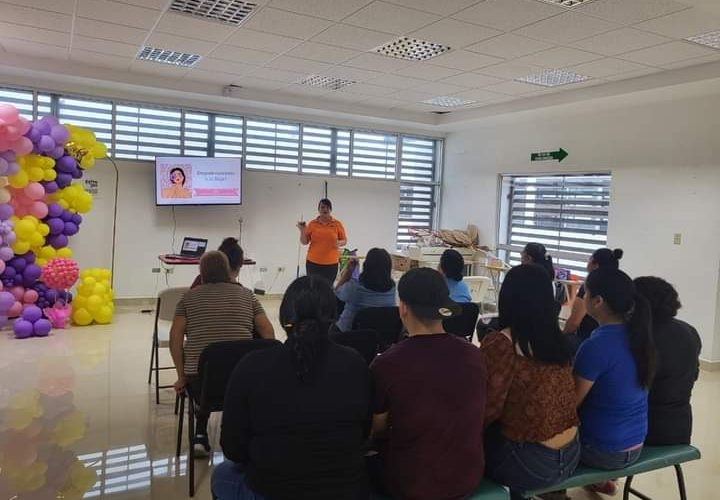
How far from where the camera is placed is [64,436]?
11.0 feet

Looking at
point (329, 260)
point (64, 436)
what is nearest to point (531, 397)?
point (64, 436)

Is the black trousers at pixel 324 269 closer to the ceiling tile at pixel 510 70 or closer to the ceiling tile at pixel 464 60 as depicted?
the ceiling tile at pixel 464 60

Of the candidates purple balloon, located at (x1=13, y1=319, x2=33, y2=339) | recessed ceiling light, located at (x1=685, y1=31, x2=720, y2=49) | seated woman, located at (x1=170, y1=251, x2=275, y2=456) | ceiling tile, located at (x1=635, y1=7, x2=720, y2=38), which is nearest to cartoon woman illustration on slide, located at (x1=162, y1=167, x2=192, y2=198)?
purple balloon, located at (x1=13, y1=319, x2=33, y2=339)

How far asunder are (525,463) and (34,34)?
548 cm

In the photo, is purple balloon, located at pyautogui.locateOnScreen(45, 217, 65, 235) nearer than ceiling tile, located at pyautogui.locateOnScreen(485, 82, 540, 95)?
Yes

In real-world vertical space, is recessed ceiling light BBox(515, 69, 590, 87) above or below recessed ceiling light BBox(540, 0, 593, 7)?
above

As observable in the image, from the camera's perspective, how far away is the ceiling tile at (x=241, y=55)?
541cm

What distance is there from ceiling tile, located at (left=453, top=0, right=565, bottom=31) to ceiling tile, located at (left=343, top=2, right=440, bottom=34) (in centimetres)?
29

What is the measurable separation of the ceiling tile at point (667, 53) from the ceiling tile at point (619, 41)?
125 mm

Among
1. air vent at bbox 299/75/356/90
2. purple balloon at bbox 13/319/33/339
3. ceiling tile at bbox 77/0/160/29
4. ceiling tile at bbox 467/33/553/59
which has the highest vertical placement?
air vent at bbox 299/75/356/90

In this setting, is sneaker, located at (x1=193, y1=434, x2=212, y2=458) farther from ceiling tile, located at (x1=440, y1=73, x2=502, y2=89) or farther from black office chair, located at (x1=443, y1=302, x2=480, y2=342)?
ceiling tile, located at (x1=440, y1=73, x2=502, y2=89)

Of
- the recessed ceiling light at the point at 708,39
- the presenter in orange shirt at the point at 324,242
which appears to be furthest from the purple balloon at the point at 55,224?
the recessed ceiling light at the point at 708,39

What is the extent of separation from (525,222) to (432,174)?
2.07m

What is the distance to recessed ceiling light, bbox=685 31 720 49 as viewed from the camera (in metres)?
4.36
